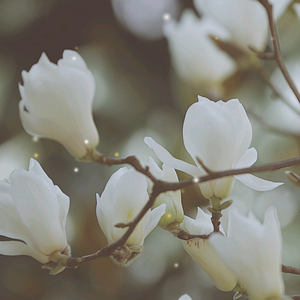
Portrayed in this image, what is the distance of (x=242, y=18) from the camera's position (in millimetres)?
465

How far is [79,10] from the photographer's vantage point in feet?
3.56

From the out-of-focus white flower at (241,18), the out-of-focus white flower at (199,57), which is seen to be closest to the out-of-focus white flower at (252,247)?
the out-of-focus white flower at (241,18)

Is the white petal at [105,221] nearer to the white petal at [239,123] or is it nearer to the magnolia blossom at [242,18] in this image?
the white petal at [239,123]

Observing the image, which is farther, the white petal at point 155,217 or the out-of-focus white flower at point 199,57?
the out-of-focus white flower at point 199,57

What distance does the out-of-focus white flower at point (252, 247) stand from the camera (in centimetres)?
18

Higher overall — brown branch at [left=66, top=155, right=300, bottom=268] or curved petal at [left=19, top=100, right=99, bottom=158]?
curved petal at [left=19, top=100, right=99, bottom=158]

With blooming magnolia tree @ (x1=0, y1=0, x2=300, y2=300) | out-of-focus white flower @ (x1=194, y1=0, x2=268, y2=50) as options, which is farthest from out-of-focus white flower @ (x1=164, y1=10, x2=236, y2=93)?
blooming magnolia tree @ (x1=0, y1=0, x2=300, y2=300)

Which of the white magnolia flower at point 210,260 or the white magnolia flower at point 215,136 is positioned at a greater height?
the white magnolia flower at point 215,136

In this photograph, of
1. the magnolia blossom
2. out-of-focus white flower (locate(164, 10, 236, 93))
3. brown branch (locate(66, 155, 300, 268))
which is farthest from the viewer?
out-of-focus white flower (locate(164, 10, 236, 93))

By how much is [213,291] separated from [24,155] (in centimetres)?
68

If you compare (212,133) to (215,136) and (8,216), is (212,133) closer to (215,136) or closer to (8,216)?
(215,136)

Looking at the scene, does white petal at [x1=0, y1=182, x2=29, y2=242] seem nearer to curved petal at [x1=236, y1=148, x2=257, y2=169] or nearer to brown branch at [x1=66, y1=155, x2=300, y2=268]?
brown branch at [x1=66, y1=155, x2=300, y2=268]

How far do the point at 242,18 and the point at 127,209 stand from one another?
33 centimetres

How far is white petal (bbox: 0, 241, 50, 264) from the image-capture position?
248 mm
